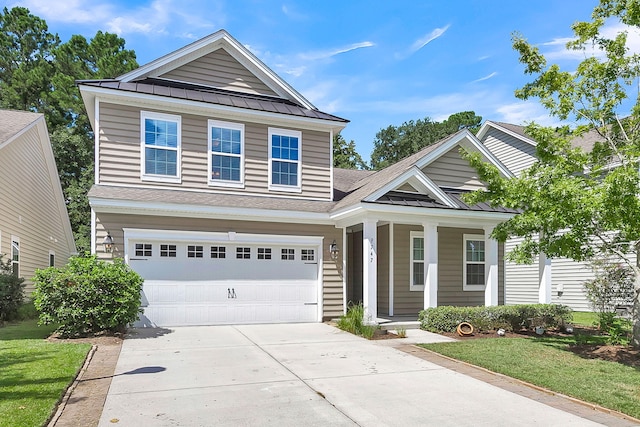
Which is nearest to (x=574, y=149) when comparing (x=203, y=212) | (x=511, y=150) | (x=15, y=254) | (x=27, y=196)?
(x=203, y=212)

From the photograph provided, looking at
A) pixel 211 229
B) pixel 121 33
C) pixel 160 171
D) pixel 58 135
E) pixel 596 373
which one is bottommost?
pixel 596 373

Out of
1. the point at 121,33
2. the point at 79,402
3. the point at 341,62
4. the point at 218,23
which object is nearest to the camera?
the point at 79,402

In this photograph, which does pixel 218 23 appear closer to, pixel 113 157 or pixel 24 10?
pixel 113 157

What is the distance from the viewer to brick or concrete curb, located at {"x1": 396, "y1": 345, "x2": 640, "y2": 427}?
5017mm

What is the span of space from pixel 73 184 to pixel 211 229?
72.2ft

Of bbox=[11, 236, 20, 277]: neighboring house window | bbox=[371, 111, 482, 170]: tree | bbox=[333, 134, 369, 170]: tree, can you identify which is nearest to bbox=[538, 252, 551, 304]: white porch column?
bbox=[11, 236, 20, 277]: neighboring house window

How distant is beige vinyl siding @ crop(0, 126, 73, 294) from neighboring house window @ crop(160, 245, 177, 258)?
→ 471cm

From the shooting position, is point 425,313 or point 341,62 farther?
point 341,62

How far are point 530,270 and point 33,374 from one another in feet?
59.6

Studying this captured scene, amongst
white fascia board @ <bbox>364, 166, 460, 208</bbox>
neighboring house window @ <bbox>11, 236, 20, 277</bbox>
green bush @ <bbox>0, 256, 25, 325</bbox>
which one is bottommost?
green bush @ <bbox>0, 256, 25, 325</bbox>

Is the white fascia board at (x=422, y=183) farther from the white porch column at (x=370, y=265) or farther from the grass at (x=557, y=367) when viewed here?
the grass at (x=557, y=367)

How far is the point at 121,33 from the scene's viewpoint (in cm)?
3416

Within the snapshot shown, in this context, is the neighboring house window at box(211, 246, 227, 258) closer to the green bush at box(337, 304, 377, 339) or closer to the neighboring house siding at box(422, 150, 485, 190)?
the green bush at box(337, 304, 377, 339)

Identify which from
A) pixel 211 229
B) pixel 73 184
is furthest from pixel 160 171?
pixel 73 184
